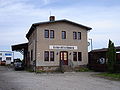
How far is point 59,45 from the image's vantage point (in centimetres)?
3125

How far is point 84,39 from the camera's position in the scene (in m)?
32.9

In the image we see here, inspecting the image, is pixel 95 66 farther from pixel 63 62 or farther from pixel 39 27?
pixel 39 27

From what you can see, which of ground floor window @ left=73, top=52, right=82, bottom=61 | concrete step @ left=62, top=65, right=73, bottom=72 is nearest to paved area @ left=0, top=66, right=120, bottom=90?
concrete step @ left=62, top=65, right=73, bottom=72

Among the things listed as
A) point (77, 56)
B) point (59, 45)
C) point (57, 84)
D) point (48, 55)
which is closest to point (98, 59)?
point (77, 56)

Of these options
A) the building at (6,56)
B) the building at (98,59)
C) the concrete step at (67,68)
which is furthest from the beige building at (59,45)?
the building at (6,56)

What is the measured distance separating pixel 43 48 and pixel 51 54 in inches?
54.0

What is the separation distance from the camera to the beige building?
3028cm

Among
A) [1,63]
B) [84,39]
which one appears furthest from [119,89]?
[1,63]

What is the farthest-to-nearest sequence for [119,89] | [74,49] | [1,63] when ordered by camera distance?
[1,63], [74,49], [119,89]

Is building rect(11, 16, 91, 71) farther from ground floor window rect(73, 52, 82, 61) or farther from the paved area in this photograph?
the paved area

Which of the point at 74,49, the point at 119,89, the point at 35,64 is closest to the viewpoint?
the point at 119,89

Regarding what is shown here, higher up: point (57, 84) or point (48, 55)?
point (48, 55)

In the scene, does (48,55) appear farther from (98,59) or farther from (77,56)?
(98,59)

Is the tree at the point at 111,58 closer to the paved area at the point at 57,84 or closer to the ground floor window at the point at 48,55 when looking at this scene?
the paved area at the point at 57,84
